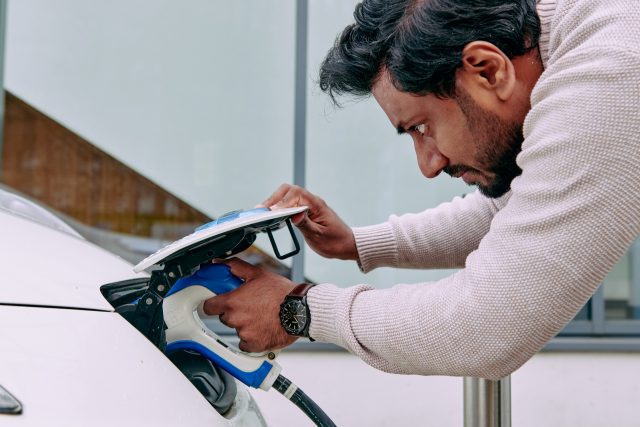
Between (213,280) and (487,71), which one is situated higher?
(487,71)

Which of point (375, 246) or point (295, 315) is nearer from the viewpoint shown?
point (295, 315)

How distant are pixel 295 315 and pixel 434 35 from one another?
0.58 metres

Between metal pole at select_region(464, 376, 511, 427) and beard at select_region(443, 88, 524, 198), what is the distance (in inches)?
24.1

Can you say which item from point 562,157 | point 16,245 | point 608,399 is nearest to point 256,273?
point 16,245

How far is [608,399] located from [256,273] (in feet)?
8.84

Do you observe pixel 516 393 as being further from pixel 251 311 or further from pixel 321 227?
pixel 251 311

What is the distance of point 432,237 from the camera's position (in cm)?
201

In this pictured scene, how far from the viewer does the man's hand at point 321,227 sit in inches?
68.6

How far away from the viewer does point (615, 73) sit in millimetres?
1122

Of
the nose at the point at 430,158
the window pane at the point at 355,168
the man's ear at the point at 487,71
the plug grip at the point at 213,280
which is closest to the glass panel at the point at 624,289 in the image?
the window pane at the point at 355,168

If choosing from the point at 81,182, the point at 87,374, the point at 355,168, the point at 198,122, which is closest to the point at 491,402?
the point at 87,374

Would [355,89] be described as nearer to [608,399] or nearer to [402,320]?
[402,320]

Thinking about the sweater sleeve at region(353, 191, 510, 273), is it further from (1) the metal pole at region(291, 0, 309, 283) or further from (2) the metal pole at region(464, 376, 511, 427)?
(1) the metal pole at region(291, 0, 309, 283)

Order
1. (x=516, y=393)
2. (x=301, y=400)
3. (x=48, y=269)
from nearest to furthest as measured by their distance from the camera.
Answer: (x=48, y=269) → (x=301, y=400) → (x=516, y=393)
